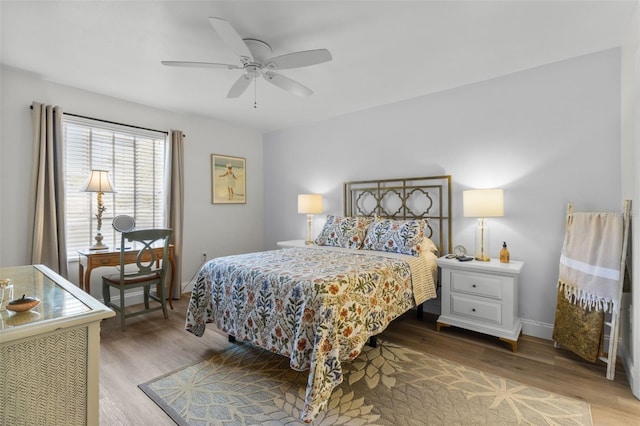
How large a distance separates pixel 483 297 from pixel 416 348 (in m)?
0.78

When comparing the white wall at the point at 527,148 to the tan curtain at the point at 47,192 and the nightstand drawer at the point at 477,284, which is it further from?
Answer: the tan curtain at the point at 47,192

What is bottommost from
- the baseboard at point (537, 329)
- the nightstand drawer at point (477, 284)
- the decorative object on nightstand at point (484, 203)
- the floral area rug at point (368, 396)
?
the floral area rug at point (368, 396)

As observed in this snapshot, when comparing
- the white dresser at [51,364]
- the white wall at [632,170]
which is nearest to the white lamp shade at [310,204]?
the white wall at [632,170]

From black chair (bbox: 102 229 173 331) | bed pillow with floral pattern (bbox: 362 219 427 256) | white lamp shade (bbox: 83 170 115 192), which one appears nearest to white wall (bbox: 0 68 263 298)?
white lamp shade (bbox: 83 170 115 192)

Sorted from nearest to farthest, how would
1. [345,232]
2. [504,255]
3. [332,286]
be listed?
[332,286], [504,255], [345,232]

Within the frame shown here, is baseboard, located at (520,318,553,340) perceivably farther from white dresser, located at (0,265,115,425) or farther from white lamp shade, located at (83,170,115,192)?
white lamp shade, located at (83,170,115,192)

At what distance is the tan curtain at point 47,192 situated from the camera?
3.03 meters

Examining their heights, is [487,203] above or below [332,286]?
above

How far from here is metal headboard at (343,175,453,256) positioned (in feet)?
11.4

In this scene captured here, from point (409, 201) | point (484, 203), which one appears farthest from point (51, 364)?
point (409, 201)

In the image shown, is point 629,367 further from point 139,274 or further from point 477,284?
point 139,274

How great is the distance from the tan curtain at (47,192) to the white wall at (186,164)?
12cm

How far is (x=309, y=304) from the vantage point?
1.93 meters

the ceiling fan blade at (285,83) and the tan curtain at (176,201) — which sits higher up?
the ceiling fan blade at (285,83)
